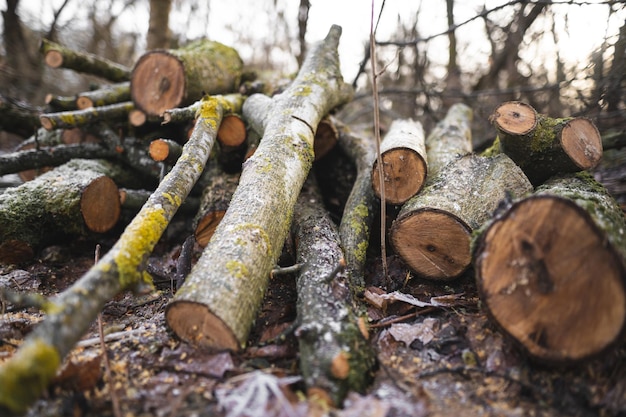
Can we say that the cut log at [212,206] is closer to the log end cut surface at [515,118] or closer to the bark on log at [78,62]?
the log end cut surface at [515,118]

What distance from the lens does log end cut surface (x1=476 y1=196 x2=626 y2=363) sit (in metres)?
1.56

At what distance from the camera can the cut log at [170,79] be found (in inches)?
151

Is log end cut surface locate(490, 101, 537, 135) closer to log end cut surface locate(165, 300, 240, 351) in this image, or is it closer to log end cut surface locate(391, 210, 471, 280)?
log end cut surface locate(391, 210, 471, 280)

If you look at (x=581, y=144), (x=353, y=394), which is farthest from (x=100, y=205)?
(x=581, y=144)

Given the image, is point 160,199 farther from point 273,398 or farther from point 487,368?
point 487,368

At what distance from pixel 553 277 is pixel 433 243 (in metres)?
0.90

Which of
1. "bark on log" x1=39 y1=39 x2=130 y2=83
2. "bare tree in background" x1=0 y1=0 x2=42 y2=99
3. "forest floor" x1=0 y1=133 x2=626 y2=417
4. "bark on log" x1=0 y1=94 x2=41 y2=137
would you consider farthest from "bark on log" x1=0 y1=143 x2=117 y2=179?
"bare tree in background" x1=0 y1=0 x2=42 y2=99

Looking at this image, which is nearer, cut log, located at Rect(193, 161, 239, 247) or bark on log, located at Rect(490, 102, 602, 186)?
bark on log, located at Rect(490, 102, 602, 186)

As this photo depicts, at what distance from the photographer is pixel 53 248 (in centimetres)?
343

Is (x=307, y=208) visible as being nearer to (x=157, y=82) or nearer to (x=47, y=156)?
(x=157, y=82)

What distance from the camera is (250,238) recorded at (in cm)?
218

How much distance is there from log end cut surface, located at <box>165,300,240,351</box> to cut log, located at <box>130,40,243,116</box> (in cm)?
248

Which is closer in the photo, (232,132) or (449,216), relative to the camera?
(449,216)

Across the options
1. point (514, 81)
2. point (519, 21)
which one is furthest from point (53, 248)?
point (514, 81)
